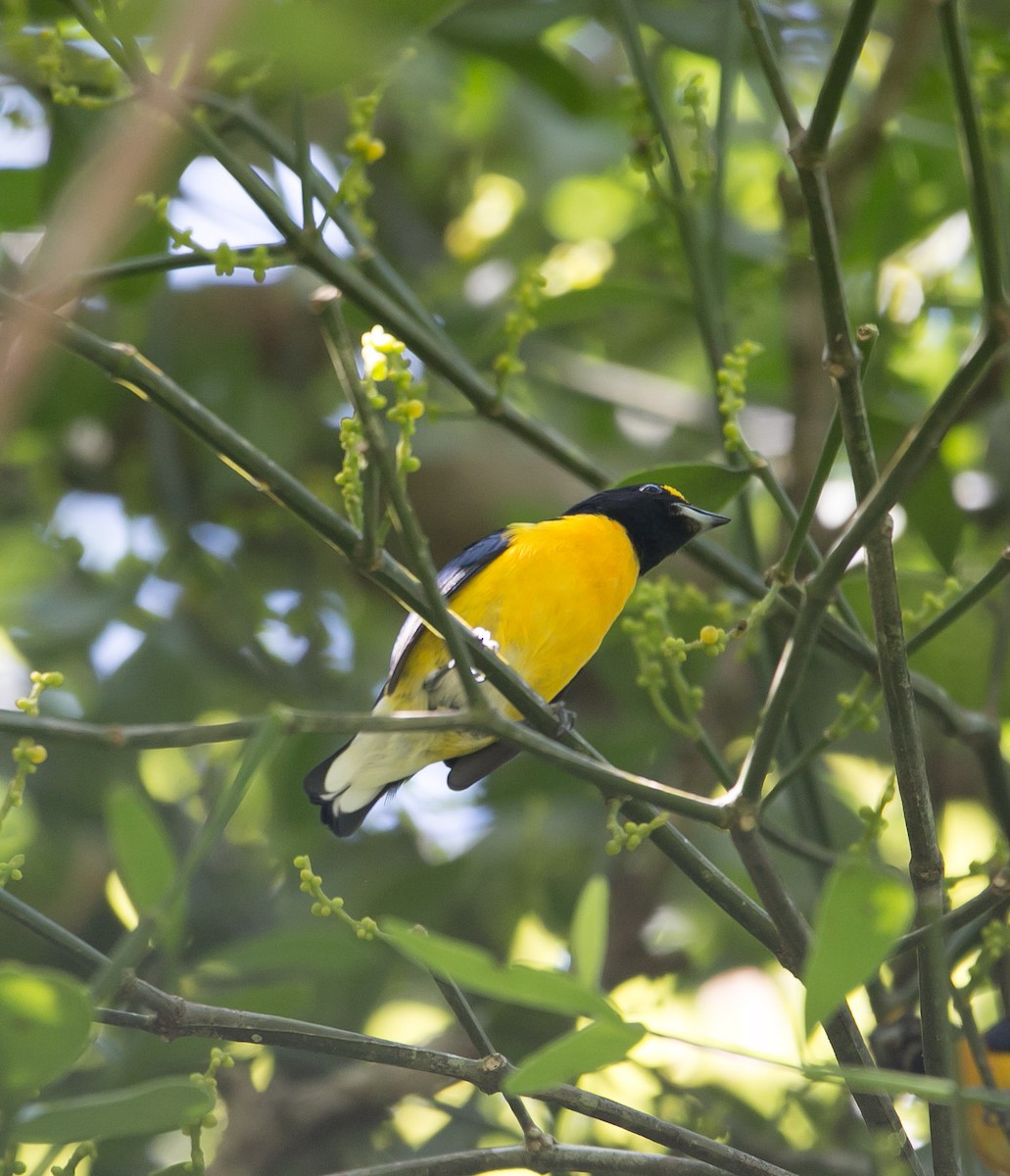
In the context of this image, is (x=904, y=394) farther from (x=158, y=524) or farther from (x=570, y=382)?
(x=158, y=524)

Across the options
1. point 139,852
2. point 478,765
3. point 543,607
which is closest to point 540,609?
point 543,607

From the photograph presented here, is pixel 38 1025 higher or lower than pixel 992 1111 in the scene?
lower

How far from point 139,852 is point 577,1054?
387mm

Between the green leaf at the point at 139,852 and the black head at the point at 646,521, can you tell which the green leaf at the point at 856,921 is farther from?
the black head at the point at 646,521

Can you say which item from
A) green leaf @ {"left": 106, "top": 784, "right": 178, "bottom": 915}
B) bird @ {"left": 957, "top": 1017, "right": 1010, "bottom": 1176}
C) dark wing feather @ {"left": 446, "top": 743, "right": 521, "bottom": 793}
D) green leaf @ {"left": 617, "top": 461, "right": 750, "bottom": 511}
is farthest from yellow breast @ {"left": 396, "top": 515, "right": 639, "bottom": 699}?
green leaf @ {"left": 106, "top": 784, "right": 178, "bottom": 915}

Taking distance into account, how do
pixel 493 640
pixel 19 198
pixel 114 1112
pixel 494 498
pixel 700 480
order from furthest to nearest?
pixel 494 498 → pixel 493 640 → pixel 19 198 → pixel 700 480 → pixel 114 1112

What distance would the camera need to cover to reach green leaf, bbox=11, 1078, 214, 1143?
104 centimetres

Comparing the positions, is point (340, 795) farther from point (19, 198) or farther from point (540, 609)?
point (19, 198)

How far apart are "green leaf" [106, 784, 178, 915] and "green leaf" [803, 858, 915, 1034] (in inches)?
19.9

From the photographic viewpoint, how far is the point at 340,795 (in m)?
3.02

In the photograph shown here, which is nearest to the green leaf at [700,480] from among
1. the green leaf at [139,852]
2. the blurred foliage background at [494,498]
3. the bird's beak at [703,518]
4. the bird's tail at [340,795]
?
the blurred foliage background at [494,498]

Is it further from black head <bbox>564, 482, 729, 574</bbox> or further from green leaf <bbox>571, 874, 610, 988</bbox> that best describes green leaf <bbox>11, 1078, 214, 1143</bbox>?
black head <bbox>564, 482, 729, 574</bbox>

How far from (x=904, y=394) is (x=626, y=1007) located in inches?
71.6

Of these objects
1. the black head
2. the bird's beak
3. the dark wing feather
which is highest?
the black head
